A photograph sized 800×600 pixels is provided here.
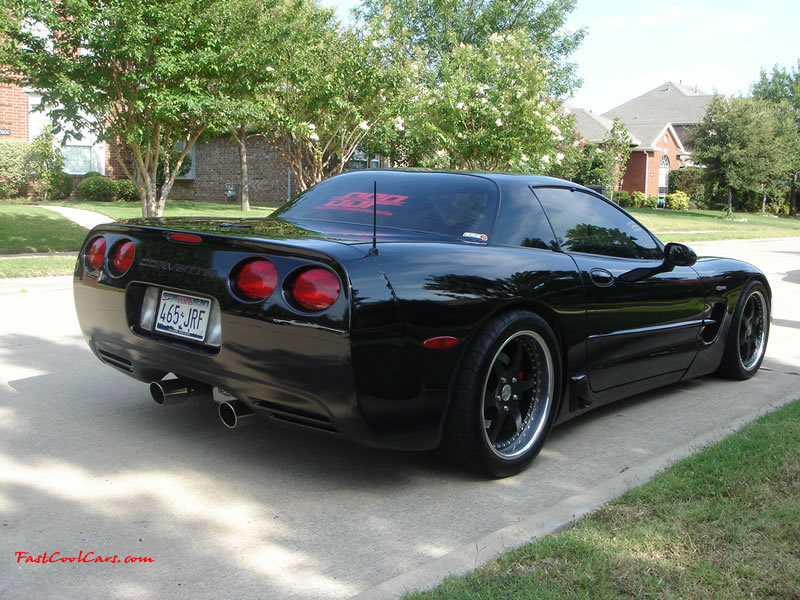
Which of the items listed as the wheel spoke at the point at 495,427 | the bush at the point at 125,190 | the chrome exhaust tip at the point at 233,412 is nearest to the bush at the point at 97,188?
the bush at the point at 125,190

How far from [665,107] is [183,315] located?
2915 inches

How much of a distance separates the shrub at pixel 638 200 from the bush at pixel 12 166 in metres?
40.7

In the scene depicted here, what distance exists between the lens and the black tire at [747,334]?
18.9 ft

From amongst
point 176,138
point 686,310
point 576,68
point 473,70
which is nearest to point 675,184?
point 576,68

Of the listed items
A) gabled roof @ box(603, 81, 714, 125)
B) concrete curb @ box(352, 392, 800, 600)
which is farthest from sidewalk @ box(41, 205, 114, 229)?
gabled roof @ box(603, 81, 714, 125)

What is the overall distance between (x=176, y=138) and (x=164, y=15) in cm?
346

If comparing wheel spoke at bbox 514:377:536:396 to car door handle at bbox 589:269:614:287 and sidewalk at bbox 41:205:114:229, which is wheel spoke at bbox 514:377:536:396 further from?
sidewalk at bbox 41:205:114:229

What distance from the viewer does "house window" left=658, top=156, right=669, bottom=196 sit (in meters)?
63.6

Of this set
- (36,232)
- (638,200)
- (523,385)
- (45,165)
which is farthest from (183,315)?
(638,200)

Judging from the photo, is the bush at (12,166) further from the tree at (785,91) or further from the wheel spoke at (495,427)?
the tree at (785,91)

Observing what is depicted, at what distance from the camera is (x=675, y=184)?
6259cm

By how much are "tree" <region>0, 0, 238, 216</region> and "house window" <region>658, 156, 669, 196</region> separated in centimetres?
5492

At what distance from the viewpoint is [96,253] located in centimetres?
429

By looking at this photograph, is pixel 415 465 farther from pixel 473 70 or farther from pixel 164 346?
pixel 473 70
